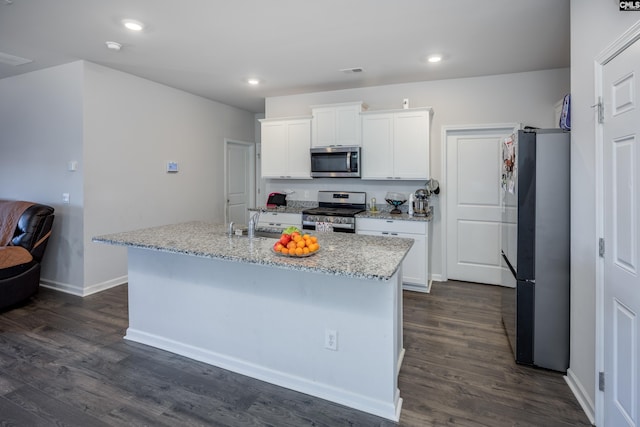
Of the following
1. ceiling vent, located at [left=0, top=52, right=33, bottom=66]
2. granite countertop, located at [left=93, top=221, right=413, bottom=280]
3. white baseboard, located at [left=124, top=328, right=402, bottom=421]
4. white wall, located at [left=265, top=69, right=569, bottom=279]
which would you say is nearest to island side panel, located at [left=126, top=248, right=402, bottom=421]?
white baseboard, located at [left=124, top=328, right=402, bottom=421]

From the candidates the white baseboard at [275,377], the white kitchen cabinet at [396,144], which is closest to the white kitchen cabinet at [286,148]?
the white kitchen cabinet at [396,144]

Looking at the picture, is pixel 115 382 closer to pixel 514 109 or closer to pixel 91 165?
pixel 91 165

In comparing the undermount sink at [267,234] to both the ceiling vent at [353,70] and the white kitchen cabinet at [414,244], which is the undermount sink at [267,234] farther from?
the ceiling vent at [353,70]

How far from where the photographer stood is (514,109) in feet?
13.3

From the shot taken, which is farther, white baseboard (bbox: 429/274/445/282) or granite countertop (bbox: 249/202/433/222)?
white baseboard (bbox: 429/274/445/282)

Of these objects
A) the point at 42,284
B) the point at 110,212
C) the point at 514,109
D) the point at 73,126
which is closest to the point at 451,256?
the point at 514,109

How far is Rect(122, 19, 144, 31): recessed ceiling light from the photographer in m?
2.75

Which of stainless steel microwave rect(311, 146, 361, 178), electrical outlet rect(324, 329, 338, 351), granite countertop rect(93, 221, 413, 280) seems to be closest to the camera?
granite countertop rect(93, 221, 413, 280)

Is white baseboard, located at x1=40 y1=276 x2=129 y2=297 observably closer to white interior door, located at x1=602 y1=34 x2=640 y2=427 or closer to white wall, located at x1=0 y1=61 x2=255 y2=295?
white wall, located at x1=0 y1=61 x2=255 y2=295

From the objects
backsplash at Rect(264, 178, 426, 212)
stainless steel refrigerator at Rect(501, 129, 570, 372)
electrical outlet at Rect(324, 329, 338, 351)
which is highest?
backsplash at Rect(264, 178, 426, 212)

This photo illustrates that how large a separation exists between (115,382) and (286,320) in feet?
A: 3.88

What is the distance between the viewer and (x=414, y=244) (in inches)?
155

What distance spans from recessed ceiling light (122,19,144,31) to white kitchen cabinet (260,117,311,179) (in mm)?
2204

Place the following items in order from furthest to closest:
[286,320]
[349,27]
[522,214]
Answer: [349,27], [522,214], [286,320]
